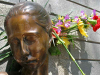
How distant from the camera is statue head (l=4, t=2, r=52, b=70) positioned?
2.40 ft

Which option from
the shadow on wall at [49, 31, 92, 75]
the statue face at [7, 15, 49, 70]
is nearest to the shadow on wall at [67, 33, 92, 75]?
the shadow on wall at [49, 31, 92, 75]

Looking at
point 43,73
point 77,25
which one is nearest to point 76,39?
point 77,25

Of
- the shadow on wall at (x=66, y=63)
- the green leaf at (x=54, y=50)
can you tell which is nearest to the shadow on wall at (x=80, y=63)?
the shadow on wall at (x=66, y=63)

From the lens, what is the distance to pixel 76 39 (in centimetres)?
178

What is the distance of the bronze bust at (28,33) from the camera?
2.40ft

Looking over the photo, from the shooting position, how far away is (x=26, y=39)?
29.6 inches

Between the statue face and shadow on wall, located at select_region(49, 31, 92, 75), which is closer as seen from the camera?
the statue face

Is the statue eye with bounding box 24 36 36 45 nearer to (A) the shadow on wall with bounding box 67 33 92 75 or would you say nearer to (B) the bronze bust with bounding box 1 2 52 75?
(B) the bronze bust with bounding box 1 2 52 75

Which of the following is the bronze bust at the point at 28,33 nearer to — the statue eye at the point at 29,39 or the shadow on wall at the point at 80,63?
the statue eye at the point at 29,39

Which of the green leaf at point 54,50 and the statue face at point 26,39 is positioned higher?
the statue face at point 26,39

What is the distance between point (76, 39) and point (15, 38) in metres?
1.22

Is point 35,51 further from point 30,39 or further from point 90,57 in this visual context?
point 90,57

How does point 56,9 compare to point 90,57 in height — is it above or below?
above

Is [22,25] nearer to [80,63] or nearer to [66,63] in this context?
Answer: [66,63]
